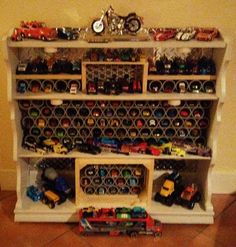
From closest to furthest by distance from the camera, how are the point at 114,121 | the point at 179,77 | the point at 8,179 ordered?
1. the point at 179,77
2. the point at 114,121
3. the point at 8,179

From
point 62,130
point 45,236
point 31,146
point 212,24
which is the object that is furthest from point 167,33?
point 45,236

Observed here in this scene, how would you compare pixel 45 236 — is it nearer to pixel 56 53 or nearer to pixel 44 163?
pixel 44 163

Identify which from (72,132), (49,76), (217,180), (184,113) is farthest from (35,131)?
(217,180)

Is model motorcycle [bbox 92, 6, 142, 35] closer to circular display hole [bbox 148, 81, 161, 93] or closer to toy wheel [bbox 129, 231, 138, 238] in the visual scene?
circular display hole [bbox 148, 81, 161, 93]

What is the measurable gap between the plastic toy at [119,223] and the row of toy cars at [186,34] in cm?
70

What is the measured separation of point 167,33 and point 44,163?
807 millimetres

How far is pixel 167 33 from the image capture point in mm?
1552

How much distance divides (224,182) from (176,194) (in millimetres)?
302

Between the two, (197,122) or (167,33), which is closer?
(167,33)

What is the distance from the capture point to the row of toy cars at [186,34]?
1509mm

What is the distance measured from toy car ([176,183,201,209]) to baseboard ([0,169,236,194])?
0.66 ft

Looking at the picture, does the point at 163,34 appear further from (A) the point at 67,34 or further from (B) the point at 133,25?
(A) the point at 67,34

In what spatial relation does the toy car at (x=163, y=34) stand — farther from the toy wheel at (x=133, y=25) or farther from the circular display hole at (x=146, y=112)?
the circular display hole at (x=146, y=112)

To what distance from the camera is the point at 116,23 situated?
156 centimetres
